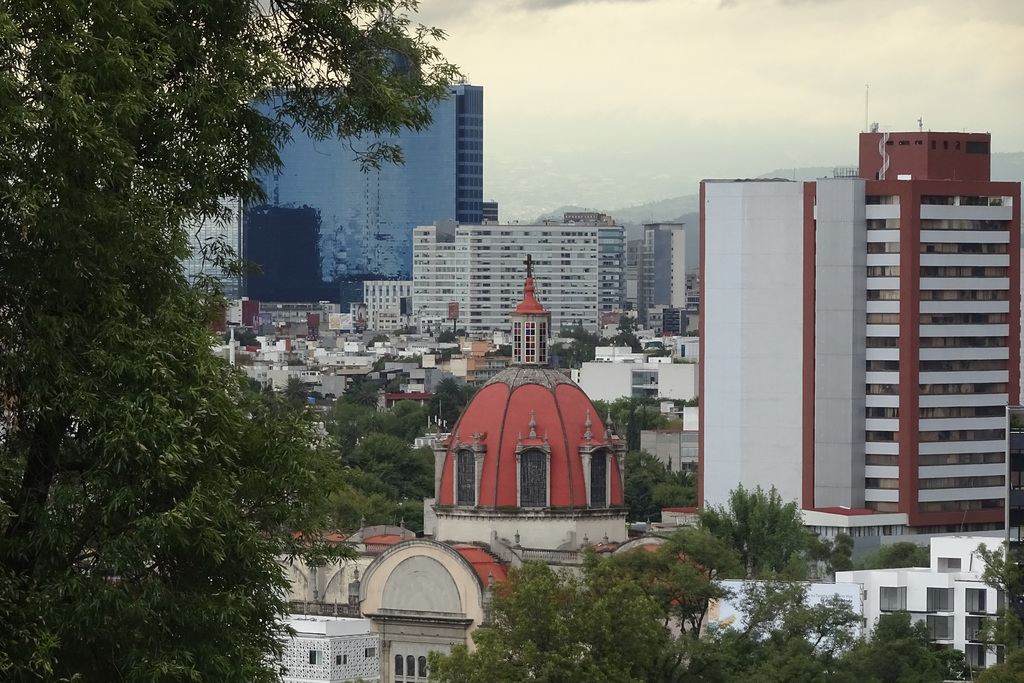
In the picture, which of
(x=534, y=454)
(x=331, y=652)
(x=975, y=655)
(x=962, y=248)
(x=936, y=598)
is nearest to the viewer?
(x=331, y=652)

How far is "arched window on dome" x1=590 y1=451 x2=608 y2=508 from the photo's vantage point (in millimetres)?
89188

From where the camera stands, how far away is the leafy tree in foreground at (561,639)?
6128cm

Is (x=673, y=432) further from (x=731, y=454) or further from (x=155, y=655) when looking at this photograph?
(x=155, y=655)

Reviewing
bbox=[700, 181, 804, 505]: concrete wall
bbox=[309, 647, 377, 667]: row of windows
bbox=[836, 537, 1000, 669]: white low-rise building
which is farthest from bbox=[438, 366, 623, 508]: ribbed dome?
bbox=[700, 181, 804, 505]: concrete wall

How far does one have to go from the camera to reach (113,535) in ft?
68.6

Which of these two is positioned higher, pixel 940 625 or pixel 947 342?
pixel 947 342

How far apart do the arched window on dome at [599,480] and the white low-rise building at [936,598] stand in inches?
381

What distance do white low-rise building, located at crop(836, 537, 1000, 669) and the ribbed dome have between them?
989 cm

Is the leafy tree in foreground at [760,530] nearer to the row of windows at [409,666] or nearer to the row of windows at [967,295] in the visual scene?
the row of windows at [409,666]

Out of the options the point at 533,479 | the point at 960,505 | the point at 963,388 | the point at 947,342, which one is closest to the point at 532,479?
the point at 533,479

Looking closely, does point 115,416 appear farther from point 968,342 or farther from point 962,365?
point 968,342

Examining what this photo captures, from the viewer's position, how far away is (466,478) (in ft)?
294

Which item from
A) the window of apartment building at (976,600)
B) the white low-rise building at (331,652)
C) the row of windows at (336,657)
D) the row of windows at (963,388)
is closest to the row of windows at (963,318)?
the row of windows at (963,388)

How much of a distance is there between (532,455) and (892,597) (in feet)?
44.3
